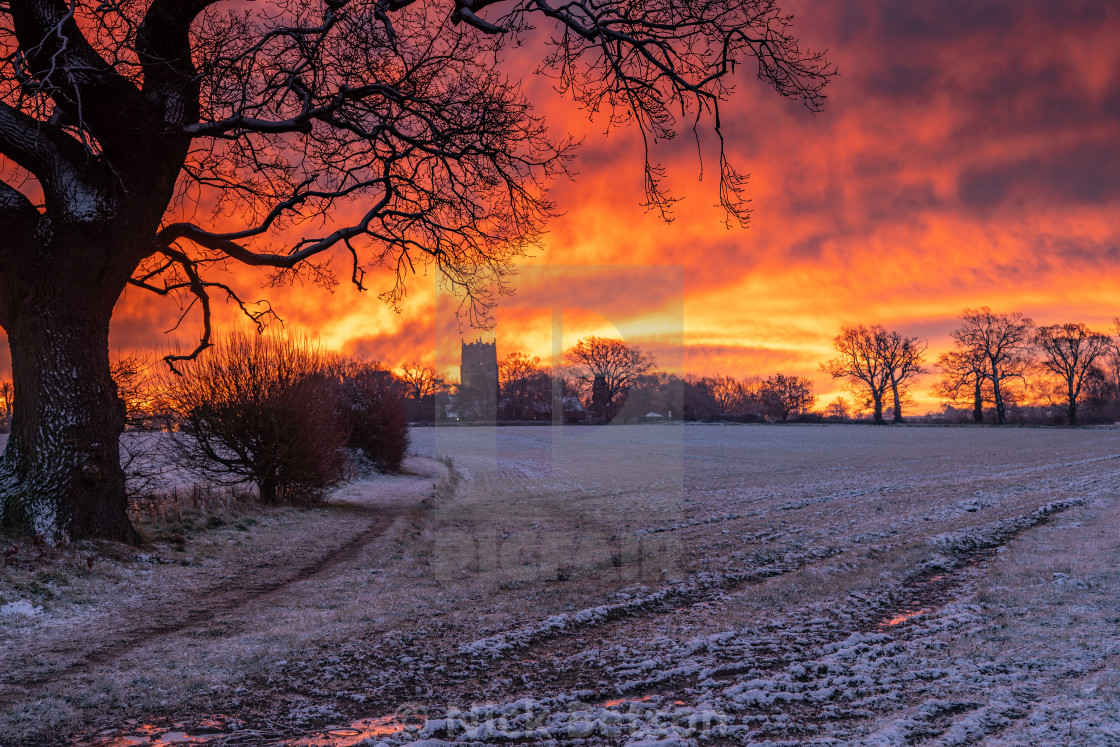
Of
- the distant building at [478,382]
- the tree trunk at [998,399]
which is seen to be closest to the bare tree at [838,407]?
the tree trunk at [998,399]

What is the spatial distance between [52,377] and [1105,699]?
10528 millimetres

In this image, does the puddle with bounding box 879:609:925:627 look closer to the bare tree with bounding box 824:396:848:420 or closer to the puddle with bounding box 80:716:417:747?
the puddle with bounding box 80:716:417:747

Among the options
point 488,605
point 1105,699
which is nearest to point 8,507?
point 488,605

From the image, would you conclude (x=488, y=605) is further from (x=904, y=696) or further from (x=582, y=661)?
(x=904, y=696)

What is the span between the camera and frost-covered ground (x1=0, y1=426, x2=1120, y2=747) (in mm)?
3707

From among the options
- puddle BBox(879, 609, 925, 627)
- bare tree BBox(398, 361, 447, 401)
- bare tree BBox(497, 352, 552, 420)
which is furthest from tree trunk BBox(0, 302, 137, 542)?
bare tree BBox(398, 361, 447, 401)

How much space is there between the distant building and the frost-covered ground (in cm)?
1443

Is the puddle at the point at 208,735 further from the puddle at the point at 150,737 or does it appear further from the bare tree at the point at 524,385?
the bare tree at the point at 524,385

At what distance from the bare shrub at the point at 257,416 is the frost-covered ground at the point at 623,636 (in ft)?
9.84

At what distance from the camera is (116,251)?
8.80 m

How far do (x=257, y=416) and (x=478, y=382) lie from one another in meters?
20.2

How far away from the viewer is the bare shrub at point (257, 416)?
45.8ft

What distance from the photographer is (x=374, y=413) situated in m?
25.3

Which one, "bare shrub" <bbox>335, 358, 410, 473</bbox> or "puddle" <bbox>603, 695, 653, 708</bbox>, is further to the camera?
"bare shrub" <bbox>335, 358, 410, 473</bbox>
